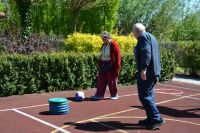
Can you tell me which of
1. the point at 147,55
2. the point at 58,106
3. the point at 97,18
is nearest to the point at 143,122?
the point at 147,55

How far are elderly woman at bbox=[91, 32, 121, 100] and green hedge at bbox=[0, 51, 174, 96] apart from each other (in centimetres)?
177

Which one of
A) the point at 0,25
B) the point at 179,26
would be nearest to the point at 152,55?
the point at 0,25

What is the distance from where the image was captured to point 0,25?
2738 cm

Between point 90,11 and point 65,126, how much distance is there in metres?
21.7

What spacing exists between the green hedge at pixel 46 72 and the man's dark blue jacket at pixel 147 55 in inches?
192

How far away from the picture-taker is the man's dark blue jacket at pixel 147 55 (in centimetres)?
831

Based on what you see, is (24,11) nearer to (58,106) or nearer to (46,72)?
(46,72)

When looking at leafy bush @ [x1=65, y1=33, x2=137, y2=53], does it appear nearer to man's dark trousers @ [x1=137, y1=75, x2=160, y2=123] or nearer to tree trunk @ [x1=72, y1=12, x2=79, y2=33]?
man's dark trousers @ [x1=137, y1=75, x2=160, y2=123]

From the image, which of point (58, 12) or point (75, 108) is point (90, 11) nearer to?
point (58, 12)

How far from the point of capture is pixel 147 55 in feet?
27.2

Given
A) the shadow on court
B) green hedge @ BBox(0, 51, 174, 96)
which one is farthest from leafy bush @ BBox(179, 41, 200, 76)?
the shadow on court

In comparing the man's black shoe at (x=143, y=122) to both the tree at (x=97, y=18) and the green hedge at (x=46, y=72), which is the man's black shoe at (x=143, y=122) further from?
the tree at (x=97, y=18)

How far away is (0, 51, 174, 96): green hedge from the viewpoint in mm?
12062

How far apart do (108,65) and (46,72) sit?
2287mm
